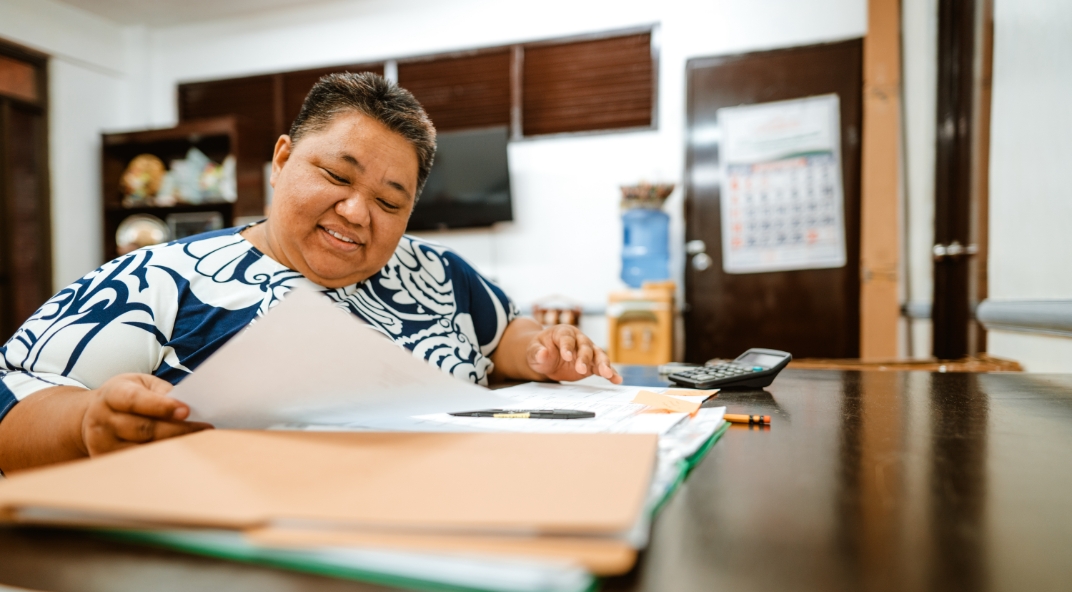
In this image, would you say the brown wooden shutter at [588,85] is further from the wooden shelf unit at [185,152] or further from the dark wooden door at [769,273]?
the wooden shelf unit at [185,152]

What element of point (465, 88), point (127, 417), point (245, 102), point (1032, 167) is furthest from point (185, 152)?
point (1032, 167)

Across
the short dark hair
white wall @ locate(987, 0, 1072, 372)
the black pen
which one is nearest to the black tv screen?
white wall @ locate(987, 0, 1072, 372)

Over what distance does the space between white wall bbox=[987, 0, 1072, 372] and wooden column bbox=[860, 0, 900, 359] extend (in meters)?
1.17

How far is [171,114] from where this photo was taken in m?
4.50

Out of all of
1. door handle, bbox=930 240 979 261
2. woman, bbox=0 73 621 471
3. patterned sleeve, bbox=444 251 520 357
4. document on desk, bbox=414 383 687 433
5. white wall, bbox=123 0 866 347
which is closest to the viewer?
document on desk, bbox=414 383 687 433

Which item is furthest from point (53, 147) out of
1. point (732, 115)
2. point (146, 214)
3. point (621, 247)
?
point (732, 115)

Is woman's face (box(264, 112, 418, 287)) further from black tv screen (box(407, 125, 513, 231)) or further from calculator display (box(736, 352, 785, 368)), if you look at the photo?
black tv screen (box(407, 125, 513, 231))

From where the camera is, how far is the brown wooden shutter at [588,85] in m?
3.60

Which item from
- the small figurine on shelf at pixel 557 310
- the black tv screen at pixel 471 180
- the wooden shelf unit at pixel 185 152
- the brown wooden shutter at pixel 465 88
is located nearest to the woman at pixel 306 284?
the small figurine on shelf at pixel 557 310

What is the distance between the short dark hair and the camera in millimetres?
846

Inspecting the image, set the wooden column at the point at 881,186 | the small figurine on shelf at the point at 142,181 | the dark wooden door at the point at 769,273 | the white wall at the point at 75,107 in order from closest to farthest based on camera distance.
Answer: the wooden column at the point at 881,186, the dark wooden door at the point at 769,273, the white wall at the point at 75,107, the small figurine on shelf at the point at 142,181

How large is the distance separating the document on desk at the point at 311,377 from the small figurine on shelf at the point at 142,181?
4.53 metres

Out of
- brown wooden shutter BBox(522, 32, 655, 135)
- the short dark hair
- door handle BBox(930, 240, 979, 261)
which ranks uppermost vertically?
brown wooden shutter BBox(522, 32, 655, 135)

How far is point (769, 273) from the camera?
3314 millimetres
